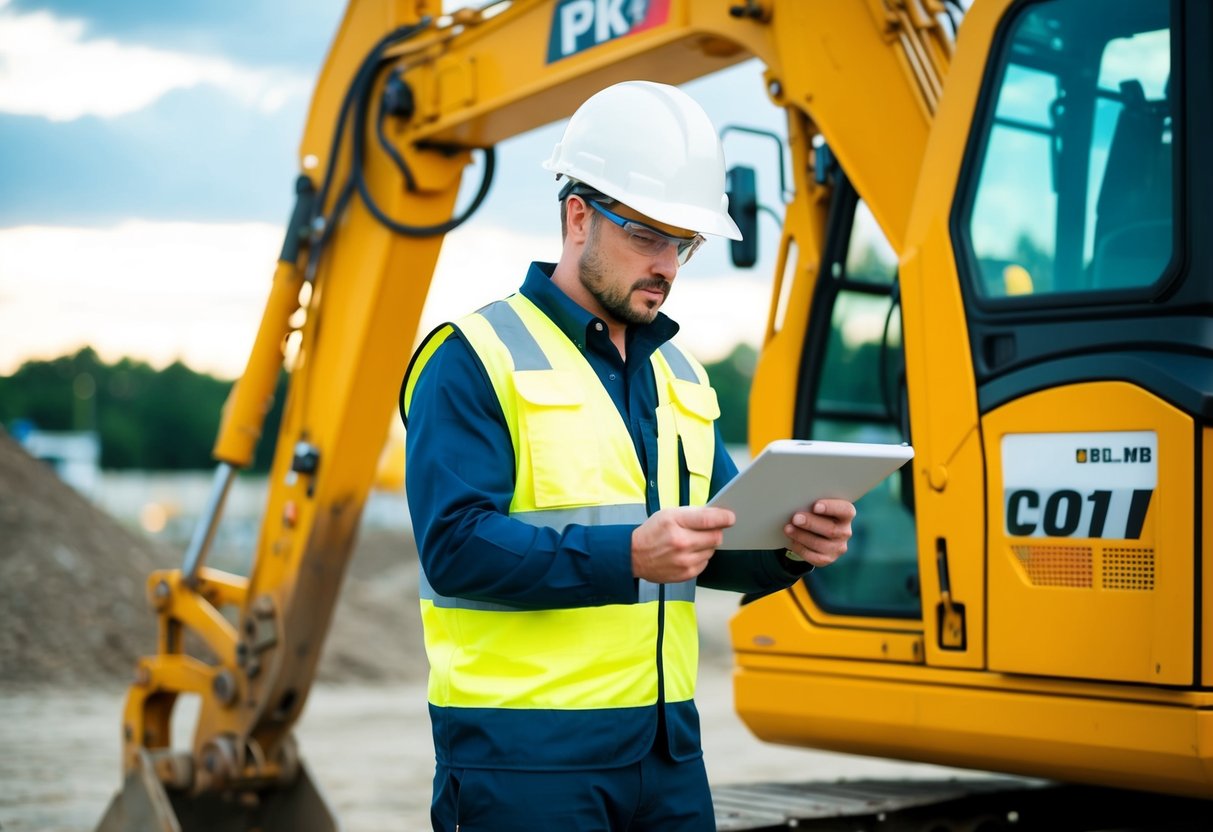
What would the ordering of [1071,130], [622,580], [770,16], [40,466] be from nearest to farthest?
[622,580] → [1071,130] → [770,16] → [40,466]

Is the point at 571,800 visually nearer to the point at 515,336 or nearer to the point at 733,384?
the point at 515,336

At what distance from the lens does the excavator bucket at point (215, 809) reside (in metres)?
6.03

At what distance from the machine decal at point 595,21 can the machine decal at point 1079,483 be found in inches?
80.7

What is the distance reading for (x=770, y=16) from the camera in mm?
4680

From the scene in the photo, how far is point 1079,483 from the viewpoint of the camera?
3711mm

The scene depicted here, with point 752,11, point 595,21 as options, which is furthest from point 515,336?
point 595,21

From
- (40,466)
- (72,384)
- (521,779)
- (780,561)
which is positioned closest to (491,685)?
(521,779)

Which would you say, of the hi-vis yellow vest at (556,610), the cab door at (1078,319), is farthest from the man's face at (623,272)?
the cab door at (1078,319)

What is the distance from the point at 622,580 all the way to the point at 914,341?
1803 mm

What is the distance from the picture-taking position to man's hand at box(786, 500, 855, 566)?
2.63 metres

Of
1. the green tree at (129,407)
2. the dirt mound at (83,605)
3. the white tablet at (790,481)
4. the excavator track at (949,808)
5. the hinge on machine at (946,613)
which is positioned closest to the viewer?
the white tablet at (790,481)

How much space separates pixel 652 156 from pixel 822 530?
2.52 ft

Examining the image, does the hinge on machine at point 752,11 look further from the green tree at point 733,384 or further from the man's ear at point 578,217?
the green tree at point 733,384

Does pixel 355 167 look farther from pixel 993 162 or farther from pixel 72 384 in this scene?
pixel 72 384
